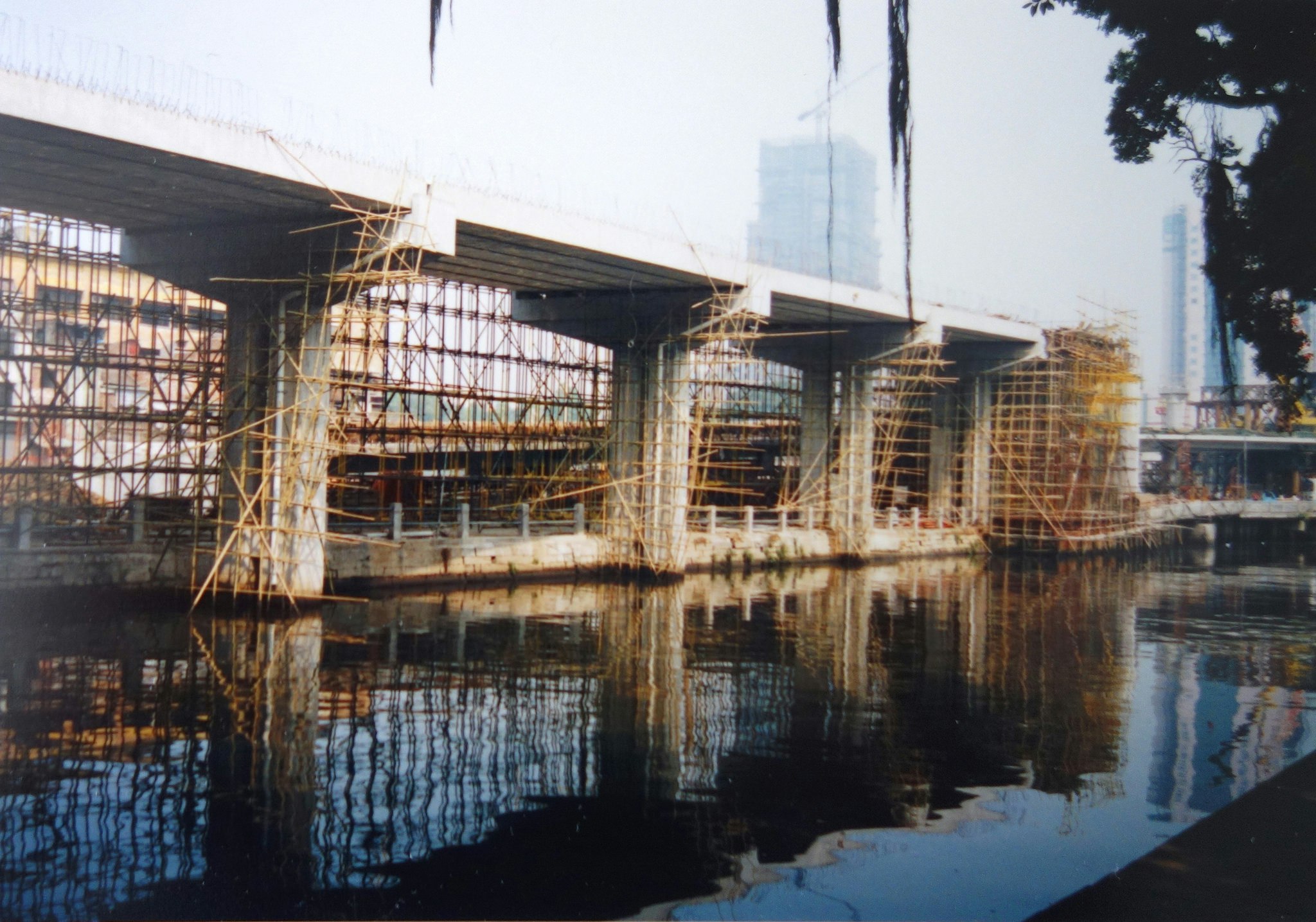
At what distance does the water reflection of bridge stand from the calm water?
1.2 inches

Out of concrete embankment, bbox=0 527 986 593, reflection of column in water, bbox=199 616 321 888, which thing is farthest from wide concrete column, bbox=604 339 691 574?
reflection of column in water, bbox=199 616 321 888

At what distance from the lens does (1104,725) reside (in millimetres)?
10078

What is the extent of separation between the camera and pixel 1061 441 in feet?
103

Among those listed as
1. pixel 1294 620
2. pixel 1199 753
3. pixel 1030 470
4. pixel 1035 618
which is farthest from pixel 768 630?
pixel 1030 470

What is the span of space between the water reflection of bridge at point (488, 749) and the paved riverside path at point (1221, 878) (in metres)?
1.98

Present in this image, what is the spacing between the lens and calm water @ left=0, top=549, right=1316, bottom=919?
229 inches

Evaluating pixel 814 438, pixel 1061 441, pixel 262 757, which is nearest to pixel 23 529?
pixel 262 757

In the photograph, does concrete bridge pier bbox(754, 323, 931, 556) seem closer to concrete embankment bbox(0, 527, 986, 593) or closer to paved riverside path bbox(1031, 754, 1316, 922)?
concrete embankment bbox(0, 527, 986, 593)

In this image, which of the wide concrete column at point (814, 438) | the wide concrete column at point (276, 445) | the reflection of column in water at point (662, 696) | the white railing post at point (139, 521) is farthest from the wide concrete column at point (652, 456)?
the white railing post at point (139, 521)

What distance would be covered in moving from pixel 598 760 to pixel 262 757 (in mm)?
2333

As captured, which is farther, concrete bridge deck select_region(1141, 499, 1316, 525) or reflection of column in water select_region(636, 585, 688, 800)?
concrete bridge deck select_region(1141, 499, 1316, 525)

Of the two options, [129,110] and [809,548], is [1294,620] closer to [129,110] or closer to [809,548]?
[809,548]

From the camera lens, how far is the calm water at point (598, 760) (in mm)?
5816

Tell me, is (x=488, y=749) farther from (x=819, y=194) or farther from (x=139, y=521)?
(x=139, y=521)
